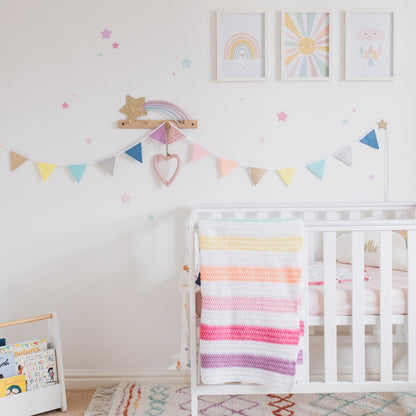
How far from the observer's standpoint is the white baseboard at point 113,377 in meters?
2.20

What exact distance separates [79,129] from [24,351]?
940 millimetres

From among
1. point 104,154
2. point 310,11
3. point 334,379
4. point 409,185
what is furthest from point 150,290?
point 310,11

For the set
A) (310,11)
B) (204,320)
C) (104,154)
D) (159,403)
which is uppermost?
(310,11)

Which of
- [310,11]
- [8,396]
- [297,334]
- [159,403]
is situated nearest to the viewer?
[297,334]

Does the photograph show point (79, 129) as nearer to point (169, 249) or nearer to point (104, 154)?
point (104, 154)

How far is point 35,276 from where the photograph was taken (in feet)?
7.23

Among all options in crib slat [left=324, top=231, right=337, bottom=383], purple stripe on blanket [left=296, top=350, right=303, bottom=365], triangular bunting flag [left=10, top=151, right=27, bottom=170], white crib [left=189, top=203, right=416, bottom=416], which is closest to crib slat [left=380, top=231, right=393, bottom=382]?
white crib [left=189, top=203, right=416, bottom=416]

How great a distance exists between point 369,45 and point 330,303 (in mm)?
1197

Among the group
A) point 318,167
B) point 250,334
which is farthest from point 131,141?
point 250,334

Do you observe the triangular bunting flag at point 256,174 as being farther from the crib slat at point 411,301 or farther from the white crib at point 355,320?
the crib slat at point 411,301

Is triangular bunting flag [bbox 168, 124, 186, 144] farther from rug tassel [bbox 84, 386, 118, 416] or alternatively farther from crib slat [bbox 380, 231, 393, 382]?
rug tassel [bbox 84, 386, 118, 416]

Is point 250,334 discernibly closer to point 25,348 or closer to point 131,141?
point 25,348

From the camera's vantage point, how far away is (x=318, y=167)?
2.17 meters

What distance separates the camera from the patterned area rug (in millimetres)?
1889
